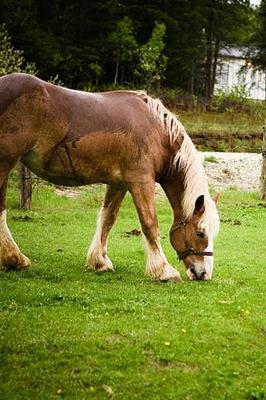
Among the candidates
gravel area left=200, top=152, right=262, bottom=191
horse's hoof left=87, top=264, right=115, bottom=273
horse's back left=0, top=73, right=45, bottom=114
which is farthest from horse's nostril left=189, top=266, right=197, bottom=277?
gravel area left=200, top=152, right=262, bottom=191

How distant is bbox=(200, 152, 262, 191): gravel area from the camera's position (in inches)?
799

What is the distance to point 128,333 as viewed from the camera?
5.10m

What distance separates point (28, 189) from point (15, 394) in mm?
10073

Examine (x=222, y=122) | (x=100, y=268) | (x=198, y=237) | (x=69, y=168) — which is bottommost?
(x=222, y=122)

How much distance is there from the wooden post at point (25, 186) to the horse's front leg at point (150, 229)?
22.4ft

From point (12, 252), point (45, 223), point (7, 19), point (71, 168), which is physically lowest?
point (45, 223)

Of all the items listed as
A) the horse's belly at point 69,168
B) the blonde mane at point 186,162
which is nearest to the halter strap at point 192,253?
the blonde mane at point 186,162

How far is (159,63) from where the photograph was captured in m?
39.5

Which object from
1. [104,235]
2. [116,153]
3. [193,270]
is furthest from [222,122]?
[116,153]

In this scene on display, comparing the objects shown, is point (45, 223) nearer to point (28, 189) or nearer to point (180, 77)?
point (28, 189)

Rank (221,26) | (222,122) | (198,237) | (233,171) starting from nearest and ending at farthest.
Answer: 1. (198,237)
2. (233,171)
3. (222,122)
4. (221,26)

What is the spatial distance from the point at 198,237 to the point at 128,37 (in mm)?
31985

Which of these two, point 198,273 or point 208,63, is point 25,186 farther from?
point 208,63

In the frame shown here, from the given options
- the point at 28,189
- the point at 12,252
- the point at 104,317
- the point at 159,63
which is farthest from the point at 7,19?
the point at 104,317
